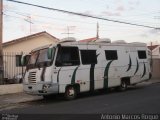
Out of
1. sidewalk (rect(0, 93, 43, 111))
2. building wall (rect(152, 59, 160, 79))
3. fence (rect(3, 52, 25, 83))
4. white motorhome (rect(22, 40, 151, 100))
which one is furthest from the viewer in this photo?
building wall (rect(152, 59, 160, 79))

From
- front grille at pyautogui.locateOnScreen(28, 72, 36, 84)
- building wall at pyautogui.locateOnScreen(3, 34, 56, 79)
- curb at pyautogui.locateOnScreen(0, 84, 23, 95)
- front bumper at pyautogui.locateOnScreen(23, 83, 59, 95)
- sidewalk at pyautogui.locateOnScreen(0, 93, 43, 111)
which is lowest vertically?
sidewalk at pyautogui.locateOnScreen(0, 93, 43, 111)

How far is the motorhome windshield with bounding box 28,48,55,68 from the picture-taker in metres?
15.0

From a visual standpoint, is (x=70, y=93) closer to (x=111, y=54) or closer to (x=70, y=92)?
(x=70, y=92)

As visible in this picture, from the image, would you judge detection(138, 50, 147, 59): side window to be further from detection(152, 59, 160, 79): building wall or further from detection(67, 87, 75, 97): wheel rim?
detection(152, 59, 160, 79): building wall

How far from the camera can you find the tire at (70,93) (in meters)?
15.4

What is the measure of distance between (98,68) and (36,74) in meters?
3.54

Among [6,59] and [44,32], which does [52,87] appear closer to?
[6,59]

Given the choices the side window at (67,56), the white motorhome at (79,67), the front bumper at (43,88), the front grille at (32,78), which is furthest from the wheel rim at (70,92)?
the front grille at (32,78)

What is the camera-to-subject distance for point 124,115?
10.6 meters

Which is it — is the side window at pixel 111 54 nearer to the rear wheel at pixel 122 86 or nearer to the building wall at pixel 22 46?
the rear wheel at pixel 122 86

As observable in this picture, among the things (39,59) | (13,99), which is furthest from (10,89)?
(39,59)

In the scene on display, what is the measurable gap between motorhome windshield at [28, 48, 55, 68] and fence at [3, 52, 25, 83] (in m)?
4.47

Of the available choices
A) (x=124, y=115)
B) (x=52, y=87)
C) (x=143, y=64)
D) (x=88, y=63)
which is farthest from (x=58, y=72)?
(x=143, y=64)

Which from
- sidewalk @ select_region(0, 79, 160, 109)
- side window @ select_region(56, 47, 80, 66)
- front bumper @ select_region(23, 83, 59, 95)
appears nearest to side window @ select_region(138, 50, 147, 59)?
side window @ select_region(56, 47, 80, 66)
